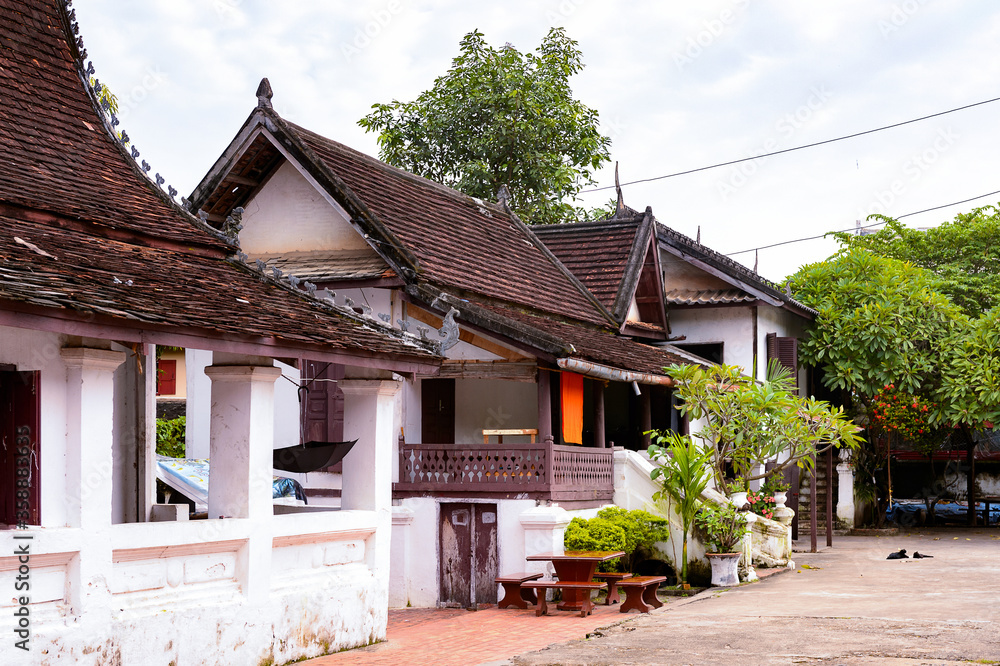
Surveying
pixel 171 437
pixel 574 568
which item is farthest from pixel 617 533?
pixel 171 437

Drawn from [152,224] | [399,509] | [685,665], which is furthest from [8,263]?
[399,509]

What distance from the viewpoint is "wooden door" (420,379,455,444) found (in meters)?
16.7

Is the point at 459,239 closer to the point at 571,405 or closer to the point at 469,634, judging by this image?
the point at 571,405

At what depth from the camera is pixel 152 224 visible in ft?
34.3

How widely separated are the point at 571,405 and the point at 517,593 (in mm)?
3125

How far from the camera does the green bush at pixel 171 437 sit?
26469 mm

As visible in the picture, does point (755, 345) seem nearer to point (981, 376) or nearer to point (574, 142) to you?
point (981, 376)

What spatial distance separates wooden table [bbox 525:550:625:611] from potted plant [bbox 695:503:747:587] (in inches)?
90.4

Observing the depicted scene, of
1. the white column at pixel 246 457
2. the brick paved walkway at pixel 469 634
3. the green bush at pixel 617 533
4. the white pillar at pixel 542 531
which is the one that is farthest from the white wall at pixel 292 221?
the white column at pixel 246 457

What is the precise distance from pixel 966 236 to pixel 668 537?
68.2ft

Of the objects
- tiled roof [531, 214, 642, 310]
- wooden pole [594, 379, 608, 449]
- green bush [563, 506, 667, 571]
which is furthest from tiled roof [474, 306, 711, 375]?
green bush [563, 506, 667, 571]

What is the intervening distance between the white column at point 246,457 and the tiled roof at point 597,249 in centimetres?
1100

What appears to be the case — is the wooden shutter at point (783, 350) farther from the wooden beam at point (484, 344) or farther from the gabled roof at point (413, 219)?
the wooden beam at point (484, 344)

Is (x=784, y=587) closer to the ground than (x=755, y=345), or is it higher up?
closer to the ground
